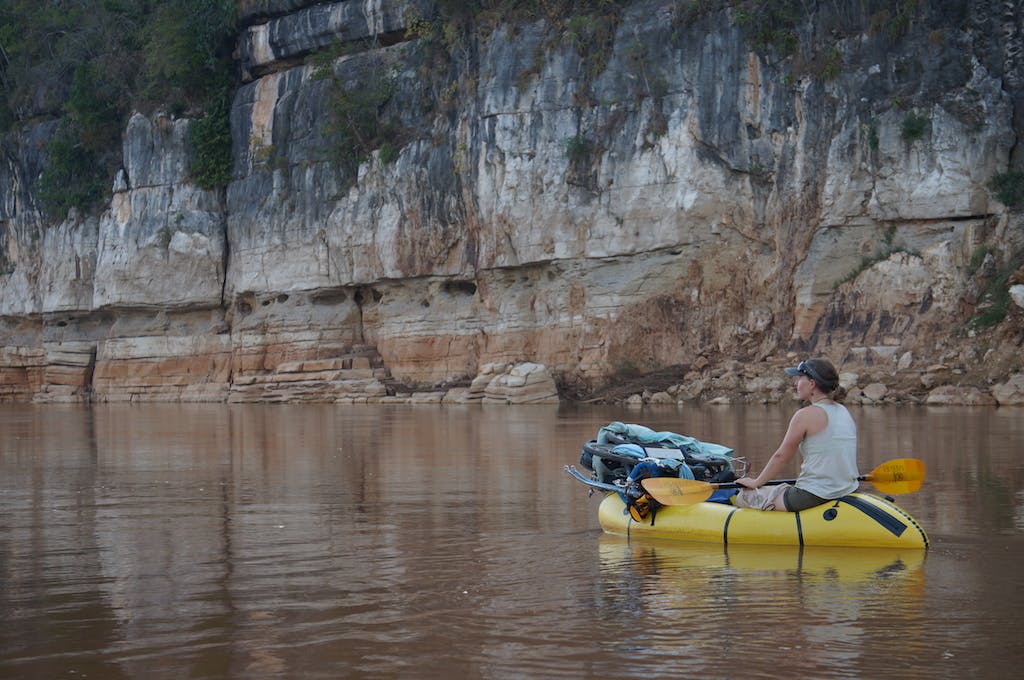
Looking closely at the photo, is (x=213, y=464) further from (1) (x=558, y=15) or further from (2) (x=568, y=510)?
(1) (x=558, y=15)

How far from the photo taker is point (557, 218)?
3403cm

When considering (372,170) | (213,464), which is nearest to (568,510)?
(213,464)

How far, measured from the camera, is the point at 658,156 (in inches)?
1272

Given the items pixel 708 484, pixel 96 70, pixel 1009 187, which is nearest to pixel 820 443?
pixel 708 484

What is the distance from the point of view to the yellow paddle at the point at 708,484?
27.4 ft

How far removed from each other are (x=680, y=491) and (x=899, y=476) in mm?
1532

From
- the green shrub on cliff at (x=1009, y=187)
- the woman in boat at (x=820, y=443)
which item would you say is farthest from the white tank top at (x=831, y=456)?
the green shrub on cliff at (x=1009, y=187)

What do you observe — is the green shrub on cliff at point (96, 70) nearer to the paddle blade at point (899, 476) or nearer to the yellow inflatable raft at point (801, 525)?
the yellow inflatable raft at point (801, 525)

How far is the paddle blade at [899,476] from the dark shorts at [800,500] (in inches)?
30.1

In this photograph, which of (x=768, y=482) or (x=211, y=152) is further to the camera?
(x=211, y=152)

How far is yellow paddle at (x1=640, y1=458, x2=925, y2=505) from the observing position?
27.4 feet

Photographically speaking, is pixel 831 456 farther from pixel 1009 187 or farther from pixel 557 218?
pixel 557 218

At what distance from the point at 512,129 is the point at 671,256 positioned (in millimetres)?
6251

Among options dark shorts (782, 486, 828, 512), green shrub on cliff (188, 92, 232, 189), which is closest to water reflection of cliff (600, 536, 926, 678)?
dark shorts (782, 486, 828, 512)
